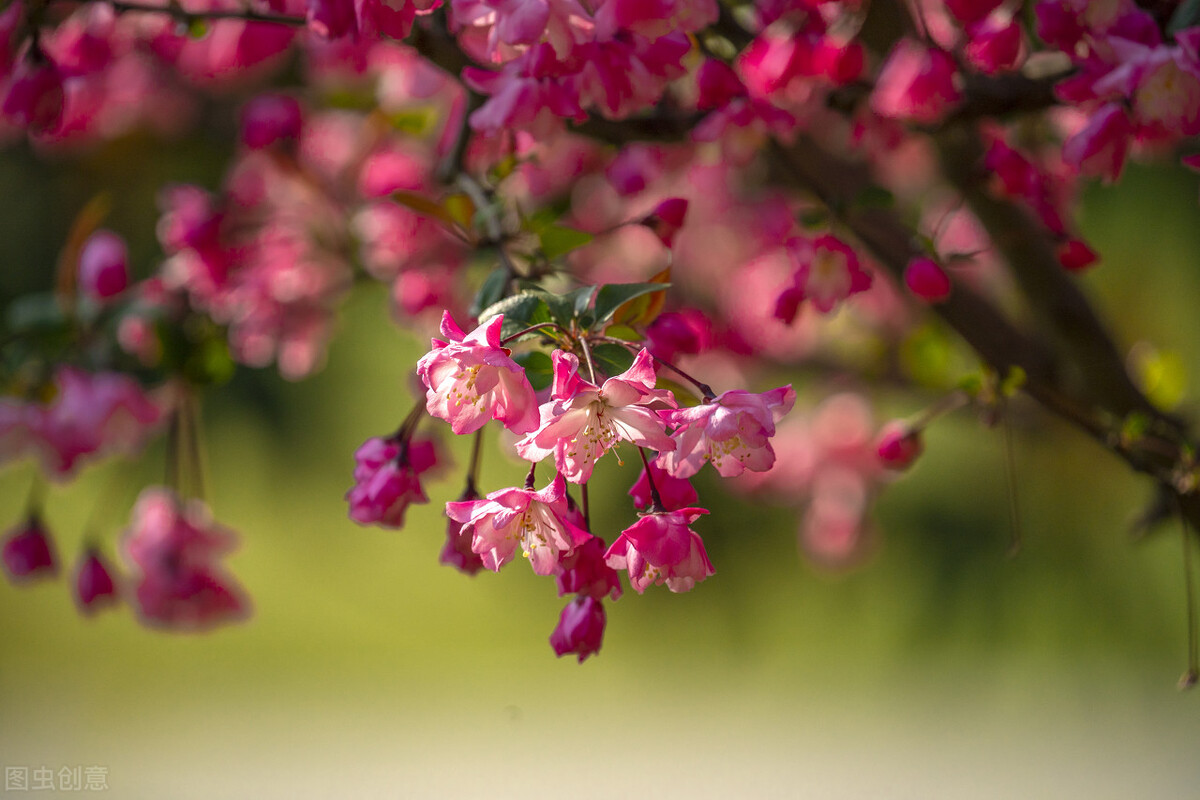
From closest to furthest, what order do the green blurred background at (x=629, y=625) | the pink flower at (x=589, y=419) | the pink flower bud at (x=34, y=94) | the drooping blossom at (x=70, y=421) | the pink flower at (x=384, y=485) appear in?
the pink flower at (x=589, y=419)
the pink flower at (x=384, y=485)
the pink flower bud at (x=34, y=94)
the drooping blossom at (x=70, y=421)
the green blurred background at (x=629, y=625)

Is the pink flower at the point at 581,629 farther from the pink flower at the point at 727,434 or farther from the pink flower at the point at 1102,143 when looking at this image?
the pink flower at the point at 1102,143

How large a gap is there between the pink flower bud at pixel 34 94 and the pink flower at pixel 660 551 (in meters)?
0.46

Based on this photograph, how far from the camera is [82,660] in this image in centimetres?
280

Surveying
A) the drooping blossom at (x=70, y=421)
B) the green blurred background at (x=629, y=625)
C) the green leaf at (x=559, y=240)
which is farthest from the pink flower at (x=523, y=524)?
the green blurred background at (x=629, y=625)

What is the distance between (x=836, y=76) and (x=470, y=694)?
7.45 ft

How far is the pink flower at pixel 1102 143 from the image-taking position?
0.50 meters

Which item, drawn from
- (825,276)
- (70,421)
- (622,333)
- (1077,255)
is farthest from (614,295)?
(70,421)

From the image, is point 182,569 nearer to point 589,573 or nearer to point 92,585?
point 92,585

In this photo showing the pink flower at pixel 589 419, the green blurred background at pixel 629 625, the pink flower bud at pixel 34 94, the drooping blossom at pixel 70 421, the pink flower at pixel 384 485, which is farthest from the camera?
the green blurred background at pixel 629 625

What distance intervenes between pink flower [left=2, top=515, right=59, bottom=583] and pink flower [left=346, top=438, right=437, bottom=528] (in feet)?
1.62

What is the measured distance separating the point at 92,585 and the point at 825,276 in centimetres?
68

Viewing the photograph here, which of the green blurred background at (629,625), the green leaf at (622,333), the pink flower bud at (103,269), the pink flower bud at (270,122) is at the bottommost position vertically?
the green blurred background at (629,625)

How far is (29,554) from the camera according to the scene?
0.80 metres

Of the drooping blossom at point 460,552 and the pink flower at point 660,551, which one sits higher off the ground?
the pink flower at point 660,551
